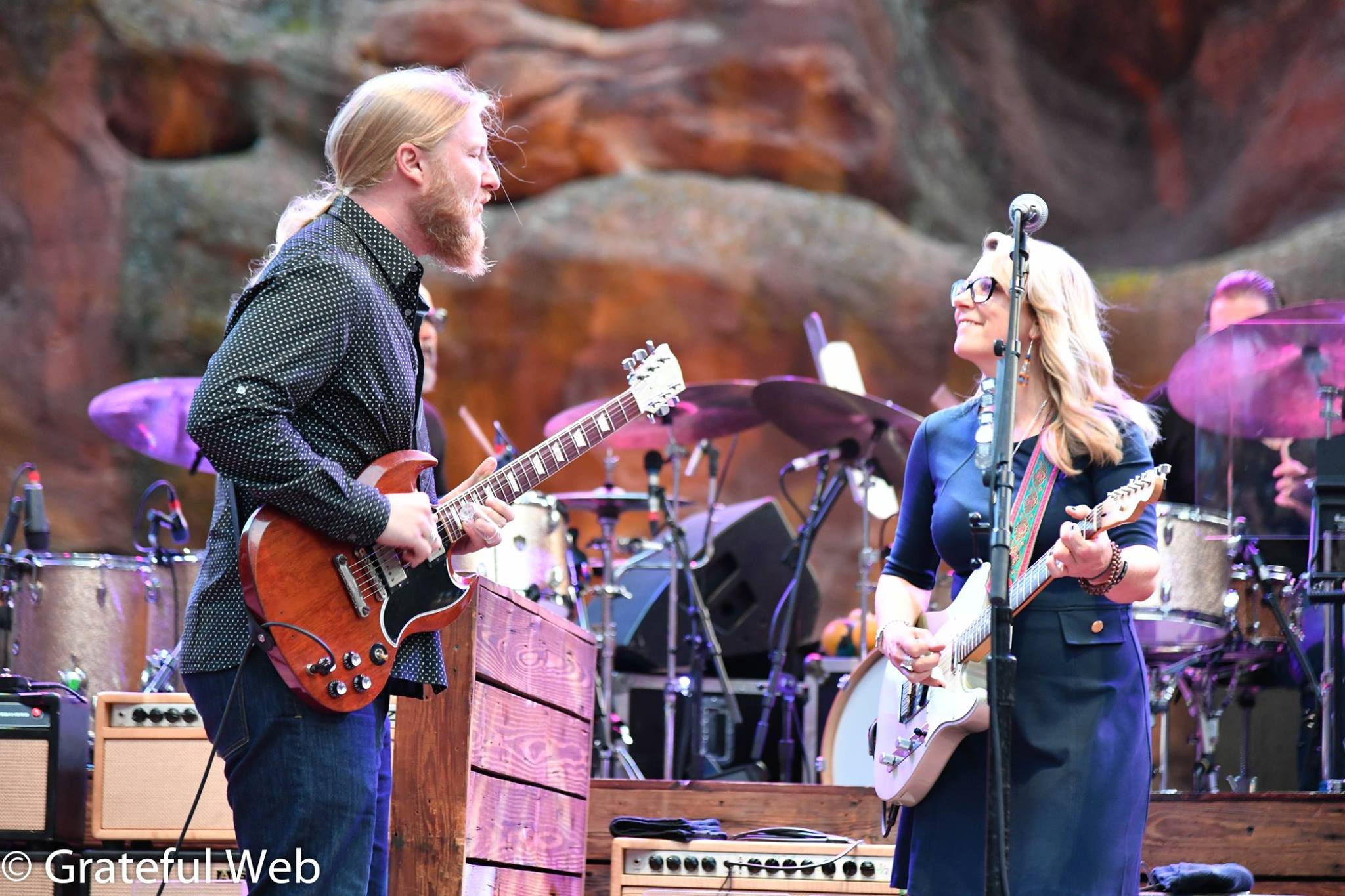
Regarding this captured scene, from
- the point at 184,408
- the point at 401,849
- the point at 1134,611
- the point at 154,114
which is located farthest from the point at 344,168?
the point at 154,114

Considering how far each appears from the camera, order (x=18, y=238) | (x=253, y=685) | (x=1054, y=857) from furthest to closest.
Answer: (x=18, y=238) → (x=1054, y=857) → (x=253, y=685)

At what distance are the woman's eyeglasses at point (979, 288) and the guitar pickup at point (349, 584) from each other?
1.53 meters

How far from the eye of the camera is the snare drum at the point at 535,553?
602 centimetres

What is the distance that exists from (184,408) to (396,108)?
12.1 feet

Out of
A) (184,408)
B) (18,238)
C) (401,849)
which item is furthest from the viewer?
(18,238)

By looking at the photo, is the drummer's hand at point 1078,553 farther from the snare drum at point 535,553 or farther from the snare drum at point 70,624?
the snare drum at point 70,624

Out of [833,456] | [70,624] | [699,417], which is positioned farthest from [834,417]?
[70,624]

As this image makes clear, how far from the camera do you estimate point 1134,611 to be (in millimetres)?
5918

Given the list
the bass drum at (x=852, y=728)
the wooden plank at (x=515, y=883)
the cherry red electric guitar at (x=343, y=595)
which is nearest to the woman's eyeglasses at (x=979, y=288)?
the cherry red electric guitar at (x=343, y=595)

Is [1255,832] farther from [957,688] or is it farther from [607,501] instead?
[607,501]

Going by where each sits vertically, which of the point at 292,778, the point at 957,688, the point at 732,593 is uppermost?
the point at 732,593

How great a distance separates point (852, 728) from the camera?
→ 584 centimetres

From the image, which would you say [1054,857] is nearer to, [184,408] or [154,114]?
[184,408]

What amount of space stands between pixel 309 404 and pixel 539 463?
2.36 feet
